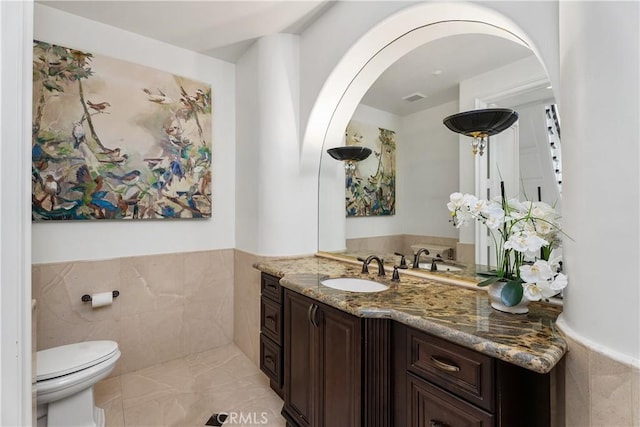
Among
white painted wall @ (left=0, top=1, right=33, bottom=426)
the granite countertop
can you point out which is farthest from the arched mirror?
white painted wall @ (left=0, top=1, right=33, bottom=426)

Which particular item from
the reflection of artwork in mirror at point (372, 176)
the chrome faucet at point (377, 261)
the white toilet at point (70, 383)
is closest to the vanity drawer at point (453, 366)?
the chrome faucet at point (377, 261)

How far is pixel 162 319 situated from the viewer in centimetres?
249

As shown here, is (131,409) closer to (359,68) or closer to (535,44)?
(359,68)

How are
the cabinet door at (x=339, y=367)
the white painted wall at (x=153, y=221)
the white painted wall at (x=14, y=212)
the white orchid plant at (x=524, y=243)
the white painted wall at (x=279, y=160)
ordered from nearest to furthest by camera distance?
1. the white painted wall at (x=14, y=212)
2. the white orchid plant at (x=524, y=243)
3. the cabinet door at (x=339, y=367)
4. the white painted wall at (x=153, y=221)
5. the white painted wall at (x=279, y=160)

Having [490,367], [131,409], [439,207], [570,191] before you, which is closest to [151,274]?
[131,409]

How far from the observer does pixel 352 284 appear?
69.5 inches

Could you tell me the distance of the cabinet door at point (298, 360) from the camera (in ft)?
5.14

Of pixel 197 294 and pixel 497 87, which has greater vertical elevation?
pixel 497 87

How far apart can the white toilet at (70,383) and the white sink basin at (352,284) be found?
1395 millimetres

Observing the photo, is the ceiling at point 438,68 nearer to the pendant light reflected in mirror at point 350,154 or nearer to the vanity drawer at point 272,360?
the pendant light reflected in mirror at point 350,154

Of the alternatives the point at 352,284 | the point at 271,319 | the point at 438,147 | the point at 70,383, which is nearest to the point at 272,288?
the point at 271,319

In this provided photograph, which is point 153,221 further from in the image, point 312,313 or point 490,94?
point 490,94

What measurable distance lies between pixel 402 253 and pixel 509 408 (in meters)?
1.07

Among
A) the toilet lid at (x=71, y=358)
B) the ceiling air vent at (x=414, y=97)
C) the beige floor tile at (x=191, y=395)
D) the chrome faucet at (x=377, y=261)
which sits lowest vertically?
the beige floor tile at (x=191, y=395)
